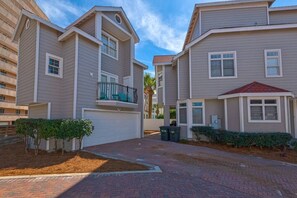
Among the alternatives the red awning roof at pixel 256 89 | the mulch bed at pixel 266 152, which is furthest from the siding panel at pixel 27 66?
the red awning roof at pixel 256 89

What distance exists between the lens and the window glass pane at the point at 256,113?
11.4m

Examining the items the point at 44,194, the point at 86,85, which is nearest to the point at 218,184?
the point at 44,194

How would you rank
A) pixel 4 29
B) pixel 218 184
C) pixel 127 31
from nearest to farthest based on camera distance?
pixel 218 184
pixel 127 31
pixel 4 29

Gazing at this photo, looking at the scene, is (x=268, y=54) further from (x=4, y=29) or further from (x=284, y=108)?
(x=4, y=29)

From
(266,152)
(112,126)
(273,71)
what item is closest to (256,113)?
(266,152)

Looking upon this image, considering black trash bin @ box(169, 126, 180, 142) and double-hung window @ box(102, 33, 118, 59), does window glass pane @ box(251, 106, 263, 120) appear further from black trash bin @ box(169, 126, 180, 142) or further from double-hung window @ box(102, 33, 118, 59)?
double-hung window @ box(102, 33, 118, 59)

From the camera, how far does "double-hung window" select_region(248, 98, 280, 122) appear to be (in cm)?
1127

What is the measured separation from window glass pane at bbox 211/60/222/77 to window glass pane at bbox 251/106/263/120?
3.41m

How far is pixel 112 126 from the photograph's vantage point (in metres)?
13.2

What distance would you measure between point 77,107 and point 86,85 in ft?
5.09

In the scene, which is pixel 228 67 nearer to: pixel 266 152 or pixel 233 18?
pixel 233 18

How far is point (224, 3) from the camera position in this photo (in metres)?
14.8

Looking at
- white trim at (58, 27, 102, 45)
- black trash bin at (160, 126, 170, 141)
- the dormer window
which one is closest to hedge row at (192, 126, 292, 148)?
black trash bin at (160, 126, 170, 141)

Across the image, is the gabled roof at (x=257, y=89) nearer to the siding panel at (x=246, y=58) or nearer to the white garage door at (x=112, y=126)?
the siding panel at (x=246, y=58)
